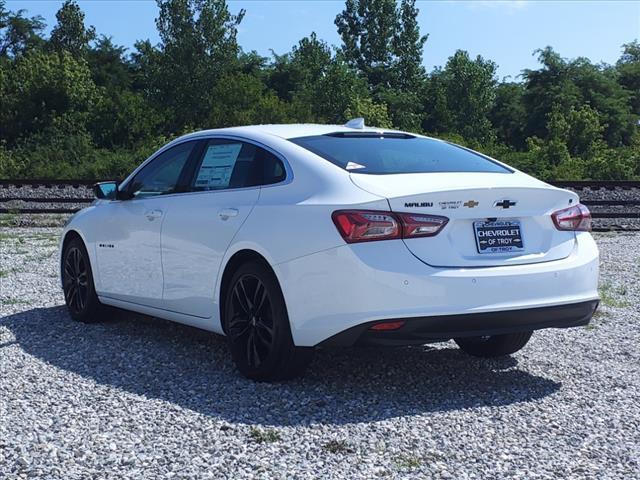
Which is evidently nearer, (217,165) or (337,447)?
(337,447)

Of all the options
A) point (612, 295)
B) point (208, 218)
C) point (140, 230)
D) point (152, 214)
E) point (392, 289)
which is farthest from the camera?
point (612, 295)

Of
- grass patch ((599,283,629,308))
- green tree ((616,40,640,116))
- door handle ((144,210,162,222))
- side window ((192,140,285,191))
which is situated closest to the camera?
side window ((192,140,285,191))

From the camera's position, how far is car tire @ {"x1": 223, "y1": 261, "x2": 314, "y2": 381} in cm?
546

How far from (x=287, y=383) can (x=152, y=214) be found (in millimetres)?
1944

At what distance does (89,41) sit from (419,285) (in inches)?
2953

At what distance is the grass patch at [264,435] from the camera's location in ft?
15.0

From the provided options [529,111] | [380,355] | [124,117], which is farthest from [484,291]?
[529,111]

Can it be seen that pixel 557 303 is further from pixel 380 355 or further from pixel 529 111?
pixel 529 111

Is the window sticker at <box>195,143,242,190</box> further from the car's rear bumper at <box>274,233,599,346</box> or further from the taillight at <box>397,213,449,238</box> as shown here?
the taillight at <box>397,213,449,238</box>

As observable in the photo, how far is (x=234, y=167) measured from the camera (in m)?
6.25

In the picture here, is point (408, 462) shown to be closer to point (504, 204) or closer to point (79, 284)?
point (504, 204)

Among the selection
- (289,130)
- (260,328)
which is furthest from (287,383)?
(289,130)

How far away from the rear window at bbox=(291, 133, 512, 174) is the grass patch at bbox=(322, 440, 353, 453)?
1.70 metres

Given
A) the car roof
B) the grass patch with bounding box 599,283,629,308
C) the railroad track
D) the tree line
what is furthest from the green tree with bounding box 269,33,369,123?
the car roof
